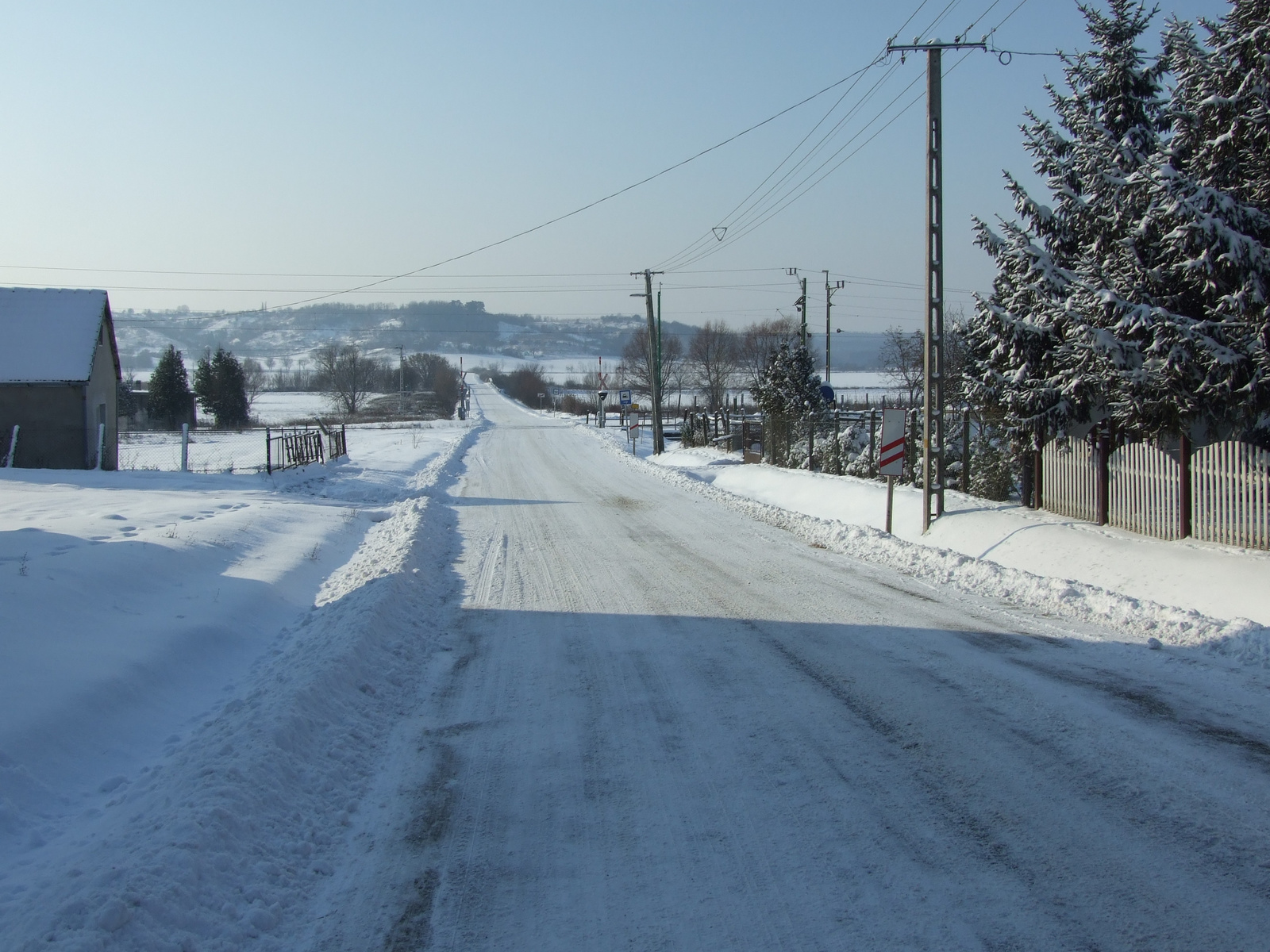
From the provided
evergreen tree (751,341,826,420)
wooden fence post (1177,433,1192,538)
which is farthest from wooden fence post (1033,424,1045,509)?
evergreen tree (751,341,826,420)

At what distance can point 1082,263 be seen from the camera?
42.7ft

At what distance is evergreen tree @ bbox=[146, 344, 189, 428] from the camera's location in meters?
71.3

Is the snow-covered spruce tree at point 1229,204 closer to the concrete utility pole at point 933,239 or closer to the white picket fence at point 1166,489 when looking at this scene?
the white picket fence at point 1166,489

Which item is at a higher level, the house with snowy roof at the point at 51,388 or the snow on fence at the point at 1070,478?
the house with snowy roof at the point at 51,388

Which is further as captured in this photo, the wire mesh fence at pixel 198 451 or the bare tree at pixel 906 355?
the bare tree at pixel 906 355

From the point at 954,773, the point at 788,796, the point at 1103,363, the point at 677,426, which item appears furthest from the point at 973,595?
the point at 677,426

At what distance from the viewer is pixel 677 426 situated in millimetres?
59812

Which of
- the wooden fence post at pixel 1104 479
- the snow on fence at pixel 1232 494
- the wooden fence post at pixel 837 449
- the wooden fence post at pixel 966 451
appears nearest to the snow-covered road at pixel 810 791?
the snow on fence at pixel 1232 494

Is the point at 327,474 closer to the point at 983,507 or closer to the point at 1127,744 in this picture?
the point at 983,507

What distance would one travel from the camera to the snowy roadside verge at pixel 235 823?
11.7ft

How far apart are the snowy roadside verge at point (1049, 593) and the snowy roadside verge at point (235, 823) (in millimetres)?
6579

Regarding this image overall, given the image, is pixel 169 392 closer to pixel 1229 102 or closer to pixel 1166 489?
pixel 1166 489

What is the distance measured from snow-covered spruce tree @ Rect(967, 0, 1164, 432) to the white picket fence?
1.94 ft

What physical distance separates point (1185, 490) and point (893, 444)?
16.1 feet
